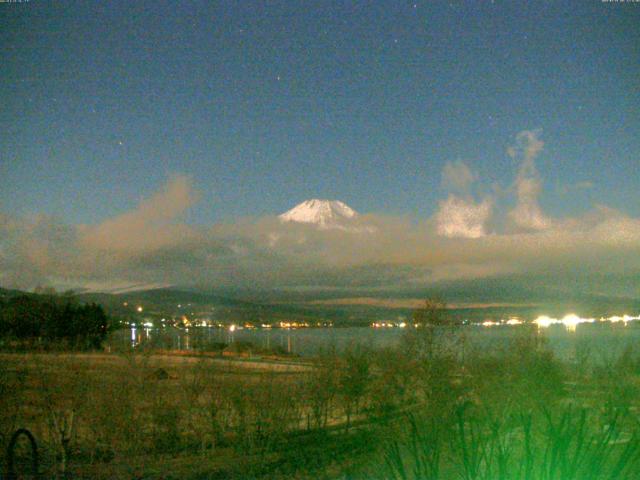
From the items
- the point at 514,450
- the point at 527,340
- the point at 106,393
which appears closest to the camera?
the point at 514,450

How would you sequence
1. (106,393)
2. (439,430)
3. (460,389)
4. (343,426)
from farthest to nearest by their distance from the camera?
(343,426) < (460,389) < (106,393) < (439,430)

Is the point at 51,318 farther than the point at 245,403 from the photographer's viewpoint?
Yes

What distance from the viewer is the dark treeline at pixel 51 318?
58906mm

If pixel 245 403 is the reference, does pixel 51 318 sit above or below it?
above

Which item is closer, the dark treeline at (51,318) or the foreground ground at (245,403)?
the foreground ground at (245,403)

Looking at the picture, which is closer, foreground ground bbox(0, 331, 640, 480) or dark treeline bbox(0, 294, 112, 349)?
foreground ground bbox(0, 331, 640, 480)

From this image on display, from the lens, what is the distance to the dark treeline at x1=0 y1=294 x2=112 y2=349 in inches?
2319

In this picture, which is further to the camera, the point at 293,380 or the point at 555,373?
the point at 293,380

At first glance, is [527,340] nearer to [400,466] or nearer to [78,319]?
[400,466]

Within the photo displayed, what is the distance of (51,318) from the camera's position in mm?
65375

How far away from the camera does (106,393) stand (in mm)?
16016

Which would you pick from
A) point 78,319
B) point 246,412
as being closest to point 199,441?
point 246,412

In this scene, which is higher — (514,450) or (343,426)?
(514,450)

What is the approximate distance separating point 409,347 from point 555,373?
3.97m
